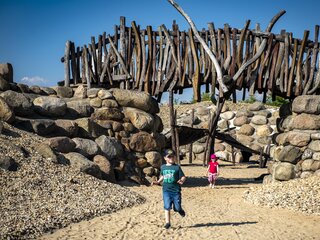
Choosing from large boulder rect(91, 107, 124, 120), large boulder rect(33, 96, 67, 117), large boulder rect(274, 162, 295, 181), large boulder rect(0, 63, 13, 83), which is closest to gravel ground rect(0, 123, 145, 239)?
large boulder rect(33, 96, 67, 117)

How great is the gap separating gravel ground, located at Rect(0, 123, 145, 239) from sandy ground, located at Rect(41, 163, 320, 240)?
9.4 inches

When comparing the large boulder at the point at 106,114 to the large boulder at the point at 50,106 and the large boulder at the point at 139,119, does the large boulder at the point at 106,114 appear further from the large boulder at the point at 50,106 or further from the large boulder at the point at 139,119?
the large boulder at the point at 50,106

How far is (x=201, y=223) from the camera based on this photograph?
7.16 metres

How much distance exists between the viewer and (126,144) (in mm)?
11000

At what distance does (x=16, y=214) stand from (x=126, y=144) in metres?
4.95

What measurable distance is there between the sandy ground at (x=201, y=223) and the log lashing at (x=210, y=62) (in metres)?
3.31

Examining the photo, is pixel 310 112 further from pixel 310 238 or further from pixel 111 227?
pixel 111 227

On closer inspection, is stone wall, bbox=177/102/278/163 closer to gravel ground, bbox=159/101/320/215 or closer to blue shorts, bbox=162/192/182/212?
gravel ground, bbox=159/101/320/215

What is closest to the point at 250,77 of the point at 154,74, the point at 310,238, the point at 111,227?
the point at 154,74

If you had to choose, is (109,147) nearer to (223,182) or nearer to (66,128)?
(66,128)

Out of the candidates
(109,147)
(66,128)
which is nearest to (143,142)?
(109,147)

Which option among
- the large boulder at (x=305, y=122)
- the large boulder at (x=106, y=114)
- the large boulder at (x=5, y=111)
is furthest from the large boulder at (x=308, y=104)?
the large boulder at (x=5, y=111)

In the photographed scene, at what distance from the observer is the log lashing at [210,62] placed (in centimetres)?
1154

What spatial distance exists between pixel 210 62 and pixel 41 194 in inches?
245
